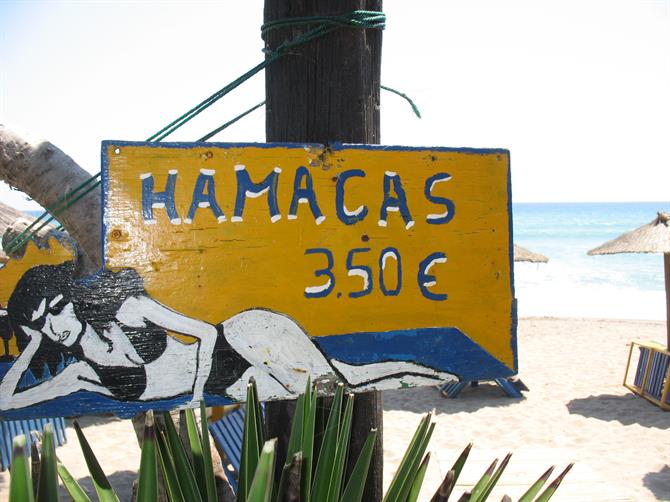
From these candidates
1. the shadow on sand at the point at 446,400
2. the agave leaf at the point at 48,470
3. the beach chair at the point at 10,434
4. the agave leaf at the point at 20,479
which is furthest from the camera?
the shadow on sand at the point at 446,400

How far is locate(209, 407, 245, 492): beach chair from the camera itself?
15.5 feet

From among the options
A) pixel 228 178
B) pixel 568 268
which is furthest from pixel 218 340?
pixel 568 268

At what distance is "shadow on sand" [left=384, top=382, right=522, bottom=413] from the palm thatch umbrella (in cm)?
286

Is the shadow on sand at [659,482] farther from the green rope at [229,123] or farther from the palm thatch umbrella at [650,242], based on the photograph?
the green rope at [229,123]

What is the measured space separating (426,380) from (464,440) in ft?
18.0

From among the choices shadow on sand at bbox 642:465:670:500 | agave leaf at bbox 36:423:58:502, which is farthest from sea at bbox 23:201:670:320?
agave leaf at bbox 36:423:58:502

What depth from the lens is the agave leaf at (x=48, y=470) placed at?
1014mm

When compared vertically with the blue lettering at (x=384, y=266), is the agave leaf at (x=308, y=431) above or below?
below

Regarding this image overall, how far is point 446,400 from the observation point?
→ 26.2 feet

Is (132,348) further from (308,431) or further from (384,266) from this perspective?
(384,266)

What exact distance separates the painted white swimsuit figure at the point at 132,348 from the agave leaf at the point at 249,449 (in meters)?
0.07

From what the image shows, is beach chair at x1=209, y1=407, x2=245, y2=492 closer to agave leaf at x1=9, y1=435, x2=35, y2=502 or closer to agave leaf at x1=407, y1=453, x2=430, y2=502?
agave leaf at x1=407, y1=453, x2=430, y2=502

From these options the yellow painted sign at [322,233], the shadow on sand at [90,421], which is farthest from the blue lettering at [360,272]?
the shadow on sand at [90,421]

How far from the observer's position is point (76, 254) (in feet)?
5.87
